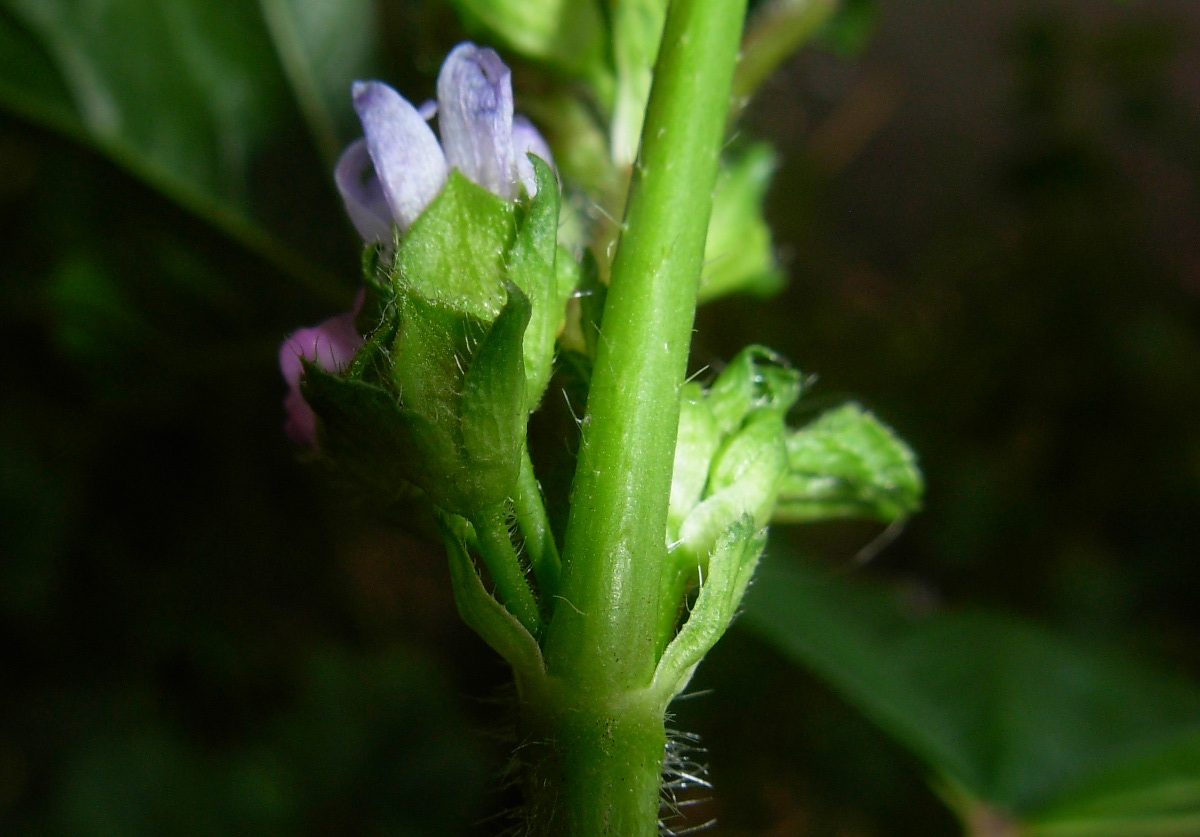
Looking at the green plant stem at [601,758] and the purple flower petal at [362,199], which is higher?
the purple flower petal at [362,199]

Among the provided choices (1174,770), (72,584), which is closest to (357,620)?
(72,584)

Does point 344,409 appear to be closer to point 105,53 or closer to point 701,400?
point 701,400

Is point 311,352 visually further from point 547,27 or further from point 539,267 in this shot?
point 547,27

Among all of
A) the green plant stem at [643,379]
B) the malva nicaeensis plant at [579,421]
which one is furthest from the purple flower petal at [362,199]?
the green plant stem at [643,379]

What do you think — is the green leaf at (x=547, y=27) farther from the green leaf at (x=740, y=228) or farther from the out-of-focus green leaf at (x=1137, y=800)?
the out-of-focus green leaf at (x=1137, y=800)

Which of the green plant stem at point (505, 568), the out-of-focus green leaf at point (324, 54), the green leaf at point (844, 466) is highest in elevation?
the out-of-focus green leaf at point (324, 54)

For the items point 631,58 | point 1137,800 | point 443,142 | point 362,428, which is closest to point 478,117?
point 443,142
